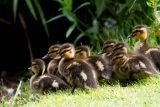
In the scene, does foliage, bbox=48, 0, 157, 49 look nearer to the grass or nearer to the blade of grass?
the blade of grass

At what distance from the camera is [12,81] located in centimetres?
722

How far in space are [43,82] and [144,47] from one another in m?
1.14

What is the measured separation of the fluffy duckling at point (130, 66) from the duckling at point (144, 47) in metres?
0.34

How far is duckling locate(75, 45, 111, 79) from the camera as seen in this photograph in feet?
20.2

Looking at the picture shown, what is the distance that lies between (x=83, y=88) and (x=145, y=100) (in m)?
0.66

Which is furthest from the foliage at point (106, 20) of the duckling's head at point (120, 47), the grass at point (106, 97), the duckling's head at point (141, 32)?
the grass at point (106, 97)

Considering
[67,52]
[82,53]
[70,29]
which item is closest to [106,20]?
[70,29]

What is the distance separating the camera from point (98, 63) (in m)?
6.18

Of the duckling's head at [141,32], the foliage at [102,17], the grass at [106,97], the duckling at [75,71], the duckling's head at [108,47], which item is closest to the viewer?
the grass at [106,97]

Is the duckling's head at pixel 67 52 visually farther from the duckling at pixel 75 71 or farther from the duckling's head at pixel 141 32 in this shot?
the duckling's head at pixel 141 32

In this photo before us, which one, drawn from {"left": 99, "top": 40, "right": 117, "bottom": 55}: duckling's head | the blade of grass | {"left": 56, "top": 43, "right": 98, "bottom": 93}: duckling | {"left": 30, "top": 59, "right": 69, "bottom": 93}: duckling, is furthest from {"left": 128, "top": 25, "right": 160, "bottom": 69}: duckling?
{"left": 30, "top": 59, "right": 69, "bottom": 93}: duckling

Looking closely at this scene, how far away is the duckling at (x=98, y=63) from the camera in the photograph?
243 inches

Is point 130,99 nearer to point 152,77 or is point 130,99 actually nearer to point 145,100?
point 145,100

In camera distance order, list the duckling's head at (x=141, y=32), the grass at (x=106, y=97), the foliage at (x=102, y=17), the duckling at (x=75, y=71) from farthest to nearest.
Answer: the foliage at (x=102, y=17)
the duckling's head at (x=141, y=32)
the duckling at (x=75, y=71)
the grass at (x=106, y=97)
